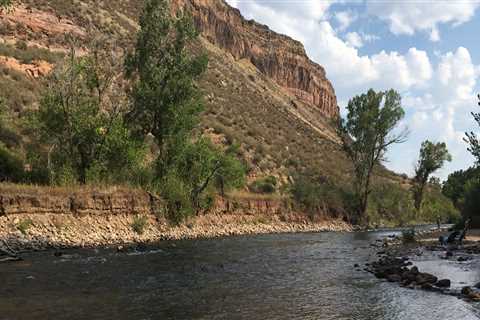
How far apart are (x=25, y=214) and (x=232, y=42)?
97906mm

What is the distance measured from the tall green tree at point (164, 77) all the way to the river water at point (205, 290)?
14586 millimetres

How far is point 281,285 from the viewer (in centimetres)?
1481

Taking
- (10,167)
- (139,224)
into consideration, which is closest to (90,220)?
(139,224)

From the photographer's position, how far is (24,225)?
22641mm

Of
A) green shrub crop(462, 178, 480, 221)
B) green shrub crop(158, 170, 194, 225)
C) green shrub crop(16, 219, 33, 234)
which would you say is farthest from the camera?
green shrub crop(462, 178, 480, 221)

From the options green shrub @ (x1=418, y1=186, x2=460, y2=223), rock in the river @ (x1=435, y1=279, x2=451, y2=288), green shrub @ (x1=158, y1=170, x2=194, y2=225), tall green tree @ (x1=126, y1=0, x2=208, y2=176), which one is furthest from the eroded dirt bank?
green shrub @ (x1=418, y1=186, x2=460, y2=223)

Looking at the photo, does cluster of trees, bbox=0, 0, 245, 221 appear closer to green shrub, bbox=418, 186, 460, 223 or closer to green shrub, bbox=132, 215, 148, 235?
green shrub, bbox=132, 215, 148, 235

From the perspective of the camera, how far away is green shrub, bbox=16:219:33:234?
22.4m

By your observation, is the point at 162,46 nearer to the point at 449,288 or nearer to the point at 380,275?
the point at 380,275

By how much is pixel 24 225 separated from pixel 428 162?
6334 centimetres

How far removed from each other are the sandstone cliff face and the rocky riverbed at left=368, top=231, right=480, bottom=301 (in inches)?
2933

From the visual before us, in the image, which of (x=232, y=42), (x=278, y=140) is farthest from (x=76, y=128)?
(x=232, y=42)

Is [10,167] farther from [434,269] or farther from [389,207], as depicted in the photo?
[389,207]

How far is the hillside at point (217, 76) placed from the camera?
44.2 m
